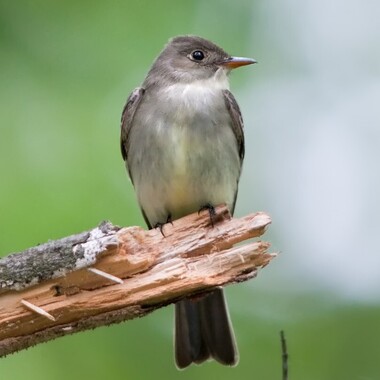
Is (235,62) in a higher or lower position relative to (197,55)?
lower

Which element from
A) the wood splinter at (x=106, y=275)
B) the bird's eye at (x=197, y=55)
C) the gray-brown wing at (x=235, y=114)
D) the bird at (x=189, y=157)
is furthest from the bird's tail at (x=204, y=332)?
the bird's eye at (x=197, y=55)

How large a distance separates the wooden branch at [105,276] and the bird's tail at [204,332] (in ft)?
2.87

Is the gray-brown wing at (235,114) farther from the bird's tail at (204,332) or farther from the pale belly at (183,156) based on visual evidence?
the bird's tail at (204,332)

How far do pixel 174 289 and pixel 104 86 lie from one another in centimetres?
180

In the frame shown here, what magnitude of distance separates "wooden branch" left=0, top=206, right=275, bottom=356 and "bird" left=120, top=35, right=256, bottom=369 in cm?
92

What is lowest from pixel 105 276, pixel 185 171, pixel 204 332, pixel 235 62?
pixel 204 332

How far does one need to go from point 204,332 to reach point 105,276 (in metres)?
1.36

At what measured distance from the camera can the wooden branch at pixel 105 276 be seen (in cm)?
355

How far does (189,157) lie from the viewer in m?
4.84

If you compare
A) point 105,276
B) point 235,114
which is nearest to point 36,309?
point 105,276

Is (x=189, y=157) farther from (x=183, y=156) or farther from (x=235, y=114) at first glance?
(x=235, y=114)

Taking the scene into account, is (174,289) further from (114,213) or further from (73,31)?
(73,31)

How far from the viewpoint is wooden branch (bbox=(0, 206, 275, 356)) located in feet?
11.6

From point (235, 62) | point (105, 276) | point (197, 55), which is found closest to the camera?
point (105, 276)
